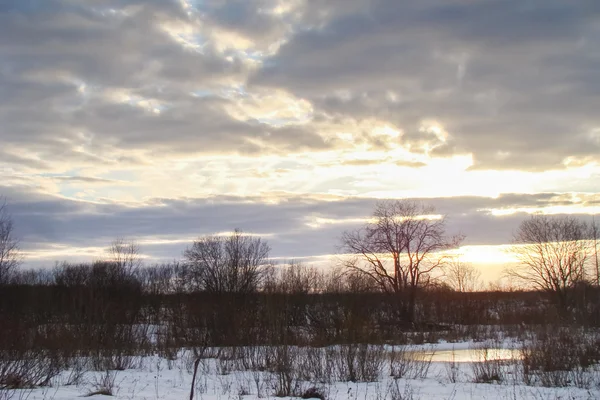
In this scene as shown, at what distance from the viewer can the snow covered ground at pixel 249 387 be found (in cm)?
1540

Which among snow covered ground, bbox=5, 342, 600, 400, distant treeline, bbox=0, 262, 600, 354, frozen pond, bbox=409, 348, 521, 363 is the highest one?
distant treeline, bbox=0, 262, 600, 354

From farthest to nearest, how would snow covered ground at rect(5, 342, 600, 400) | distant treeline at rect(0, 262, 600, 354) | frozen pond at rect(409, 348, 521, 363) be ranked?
frozen pond at rect(409, 348, 521, 363)
distant treeline at rect(0, 262, 600, 354)
snow covered ground at rect(5, 342, 600, 400)

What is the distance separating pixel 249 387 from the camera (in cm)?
1731

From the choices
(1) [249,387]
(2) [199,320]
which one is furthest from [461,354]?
(1) [249,387]

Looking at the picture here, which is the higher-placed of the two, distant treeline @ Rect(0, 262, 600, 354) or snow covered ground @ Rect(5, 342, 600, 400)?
distant treeline @ Rect(0, 262, 600, 354)

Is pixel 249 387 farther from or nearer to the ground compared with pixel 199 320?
nearer to the ground

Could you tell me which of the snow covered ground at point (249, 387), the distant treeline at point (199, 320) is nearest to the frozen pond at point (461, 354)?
the distant treeline at point (199, 320)

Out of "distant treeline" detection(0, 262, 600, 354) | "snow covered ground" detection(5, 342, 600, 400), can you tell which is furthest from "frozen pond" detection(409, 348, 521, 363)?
"snow covered ground" detection(5, 342, 600, 400)

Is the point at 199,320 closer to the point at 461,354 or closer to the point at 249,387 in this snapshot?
the point at 249,387

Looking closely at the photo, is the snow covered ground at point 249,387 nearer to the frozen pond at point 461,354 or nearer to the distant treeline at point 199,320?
the distant treeline at point 199,320

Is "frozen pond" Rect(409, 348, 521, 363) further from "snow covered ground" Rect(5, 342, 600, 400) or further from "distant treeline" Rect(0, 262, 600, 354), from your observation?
"snow covered ground" Rect(5, 342, 600, 400)

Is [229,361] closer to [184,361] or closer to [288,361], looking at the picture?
[184,361]

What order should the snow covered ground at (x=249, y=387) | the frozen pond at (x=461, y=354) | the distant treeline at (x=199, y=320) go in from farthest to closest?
the frozen pond at (x=461, y=354) → the distant treeline at (x=199, y=320) → the snow covered ground at (x=249, y=387)

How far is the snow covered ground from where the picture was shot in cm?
1540
